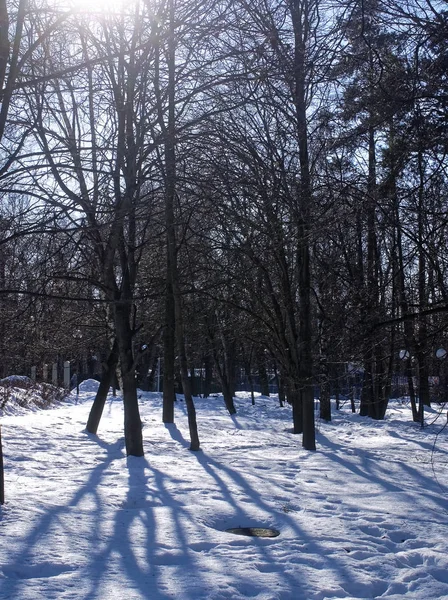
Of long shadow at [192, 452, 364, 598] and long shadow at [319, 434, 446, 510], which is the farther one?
long shadow at [319, 434, 446, 510]

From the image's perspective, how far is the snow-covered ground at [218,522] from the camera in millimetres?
5020

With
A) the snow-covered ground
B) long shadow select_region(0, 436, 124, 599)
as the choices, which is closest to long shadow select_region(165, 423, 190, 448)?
the snow-covered ground

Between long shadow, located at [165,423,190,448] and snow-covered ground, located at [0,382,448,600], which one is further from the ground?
long shadow, located at [165,423,190,448]

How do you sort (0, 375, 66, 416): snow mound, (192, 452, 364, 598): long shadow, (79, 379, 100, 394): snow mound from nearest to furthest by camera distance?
1. (192, 452, 364, 598): long shadow
2. (0, 375, 66, 416): snow mound
3. (79, 379, 100, 394): snow mound

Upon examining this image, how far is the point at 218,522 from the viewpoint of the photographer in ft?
23.2

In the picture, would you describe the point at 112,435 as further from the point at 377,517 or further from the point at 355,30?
the point at 355,30

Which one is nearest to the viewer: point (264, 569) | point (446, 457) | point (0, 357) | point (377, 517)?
point (264, 569)

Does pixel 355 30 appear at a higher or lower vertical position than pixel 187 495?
higher

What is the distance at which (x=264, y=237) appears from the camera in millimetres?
12352

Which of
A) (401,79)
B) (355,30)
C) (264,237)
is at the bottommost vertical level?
(264,237)

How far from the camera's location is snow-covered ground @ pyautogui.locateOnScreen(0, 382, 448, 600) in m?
5.02

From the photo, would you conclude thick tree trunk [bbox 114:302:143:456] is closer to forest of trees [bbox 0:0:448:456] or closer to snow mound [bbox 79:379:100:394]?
forest of trees [bbox 0:0:448:456]

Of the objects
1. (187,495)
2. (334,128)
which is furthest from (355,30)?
(187,495)

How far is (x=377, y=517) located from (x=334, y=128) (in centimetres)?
514
